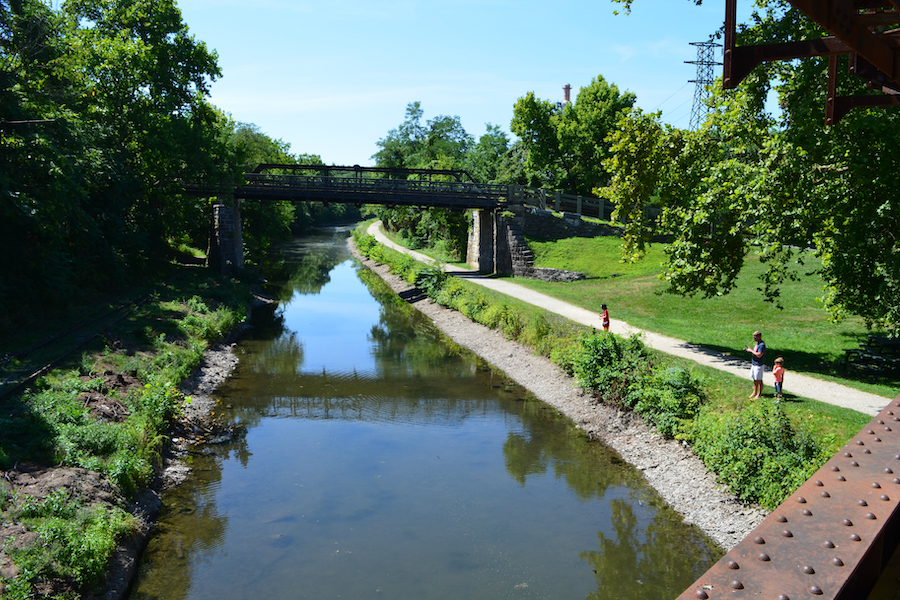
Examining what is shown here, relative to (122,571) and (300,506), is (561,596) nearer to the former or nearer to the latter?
(300,506)

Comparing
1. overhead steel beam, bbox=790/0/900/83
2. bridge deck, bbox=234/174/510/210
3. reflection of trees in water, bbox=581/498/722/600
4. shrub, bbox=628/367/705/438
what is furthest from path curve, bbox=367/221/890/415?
bridge deck, bbox=234/174/510/210

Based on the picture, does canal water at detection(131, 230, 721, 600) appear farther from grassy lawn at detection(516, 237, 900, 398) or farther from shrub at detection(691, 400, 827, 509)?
grassy lawn at detection(516, 237, 900, 398)

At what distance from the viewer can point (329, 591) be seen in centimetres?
1009

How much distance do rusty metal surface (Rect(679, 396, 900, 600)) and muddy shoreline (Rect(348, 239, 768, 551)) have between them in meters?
8.66

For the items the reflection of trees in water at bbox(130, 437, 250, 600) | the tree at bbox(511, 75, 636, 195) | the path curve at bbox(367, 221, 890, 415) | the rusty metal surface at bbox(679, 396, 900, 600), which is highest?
the tree at bbox(511, 75, 636, 195)

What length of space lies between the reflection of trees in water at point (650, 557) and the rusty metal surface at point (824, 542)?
7.61 metres

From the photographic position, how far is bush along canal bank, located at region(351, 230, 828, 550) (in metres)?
11.6

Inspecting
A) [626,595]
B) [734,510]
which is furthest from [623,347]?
[626,595]

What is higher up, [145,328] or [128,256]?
[128,256]

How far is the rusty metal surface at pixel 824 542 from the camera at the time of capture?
2393 mm

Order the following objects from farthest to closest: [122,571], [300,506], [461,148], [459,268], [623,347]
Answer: [461,148] < [459,268] < [623,347] < [300,506] < [122,571]

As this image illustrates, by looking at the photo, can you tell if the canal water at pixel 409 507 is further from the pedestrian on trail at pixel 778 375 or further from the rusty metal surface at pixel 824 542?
the rusty metal surface at pixel 824 542

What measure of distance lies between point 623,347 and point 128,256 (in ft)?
75.2

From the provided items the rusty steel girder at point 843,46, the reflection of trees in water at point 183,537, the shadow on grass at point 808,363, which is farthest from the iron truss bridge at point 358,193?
the rusty steel girder at point 843,46
